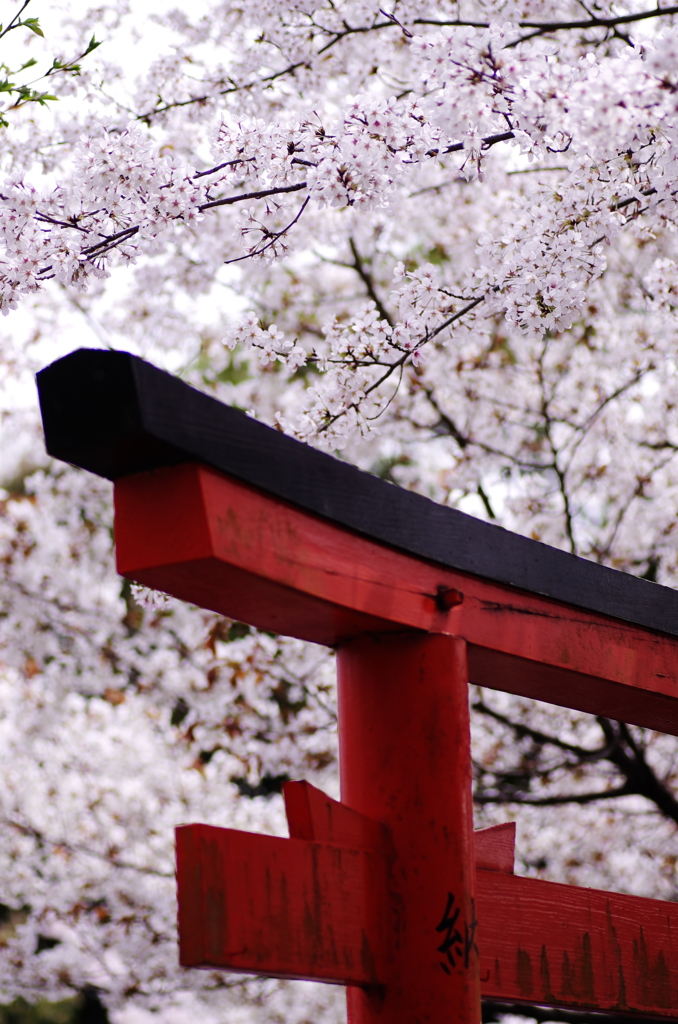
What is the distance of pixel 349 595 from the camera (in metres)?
1.33

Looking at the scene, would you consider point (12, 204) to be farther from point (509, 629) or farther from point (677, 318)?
point (677, 318)

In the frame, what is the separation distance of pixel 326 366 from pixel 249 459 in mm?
1277

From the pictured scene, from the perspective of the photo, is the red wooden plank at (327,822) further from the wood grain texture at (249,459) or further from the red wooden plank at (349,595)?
the wood grain texture at (249,459)

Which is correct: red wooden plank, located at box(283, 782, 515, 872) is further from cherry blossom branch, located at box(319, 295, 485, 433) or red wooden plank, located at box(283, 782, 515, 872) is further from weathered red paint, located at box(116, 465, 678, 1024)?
cherry blossom branch, located at box(319, 295, 485, 433)

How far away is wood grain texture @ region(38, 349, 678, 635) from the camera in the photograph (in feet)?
3.44

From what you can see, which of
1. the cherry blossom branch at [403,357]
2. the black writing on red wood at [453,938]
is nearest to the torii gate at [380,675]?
the black writing on red wood at [453,938]

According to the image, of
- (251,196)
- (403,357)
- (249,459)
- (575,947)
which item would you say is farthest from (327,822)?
(403,357)

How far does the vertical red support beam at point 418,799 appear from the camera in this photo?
1305 millimetres

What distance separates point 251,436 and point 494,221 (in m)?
4.12

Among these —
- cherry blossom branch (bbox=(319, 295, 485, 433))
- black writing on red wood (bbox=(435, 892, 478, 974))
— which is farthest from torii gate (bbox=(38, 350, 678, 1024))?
cherry blossom branch (bbox=(319, 295, 485, 433))

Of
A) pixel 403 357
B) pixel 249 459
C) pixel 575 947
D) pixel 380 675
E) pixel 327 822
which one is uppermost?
pixel 403 357

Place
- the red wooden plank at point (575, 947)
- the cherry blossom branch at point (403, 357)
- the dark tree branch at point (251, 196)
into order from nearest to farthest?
the red wooden plank at point (575, 947) < the dark tree branch at point (251, 196) < the cherry blossom branch at point (403, 357)

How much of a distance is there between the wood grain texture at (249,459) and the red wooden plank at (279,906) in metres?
0.45

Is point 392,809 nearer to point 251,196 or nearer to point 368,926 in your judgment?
point 368,926
